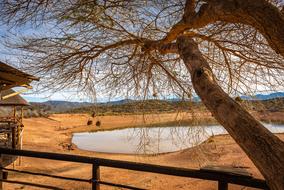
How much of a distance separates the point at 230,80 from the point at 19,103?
12692mm

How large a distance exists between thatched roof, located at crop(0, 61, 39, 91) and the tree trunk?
2.61 metres

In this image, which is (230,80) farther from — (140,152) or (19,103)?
(19,103)

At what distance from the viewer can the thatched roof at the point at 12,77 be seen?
14.2 feet

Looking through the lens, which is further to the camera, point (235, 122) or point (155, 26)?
point (155, 26)

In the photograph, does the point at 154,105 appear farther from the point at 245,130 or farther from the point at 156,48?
the point at 245,130

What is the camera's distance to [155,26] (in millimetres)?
5031

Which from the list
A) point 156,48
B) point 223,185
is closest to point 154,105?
point 156,48

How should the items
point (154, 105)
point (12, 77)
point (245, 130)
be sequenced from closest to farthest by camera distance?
1. point (245, 130)
2. point (12, 77)
3. point (154, 105)

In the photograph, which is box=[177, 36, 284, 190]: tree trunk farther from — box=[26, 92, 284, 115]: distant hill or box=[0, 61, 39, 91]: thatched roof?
box=[0, 61, 39, 91]: thatched roof

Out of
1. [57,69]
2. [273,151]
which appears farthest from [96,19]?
[273,151]

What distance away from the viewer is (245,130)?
7.00 feet

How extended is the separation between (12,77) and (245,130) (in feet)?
11.6

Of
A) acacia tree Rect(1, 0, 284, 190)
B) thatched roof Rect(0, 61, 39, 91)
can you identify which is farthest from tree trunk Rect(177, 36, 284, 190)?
thatched roof Rect(0, 61, 39, 91)

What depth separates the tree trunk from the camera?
1.87m
